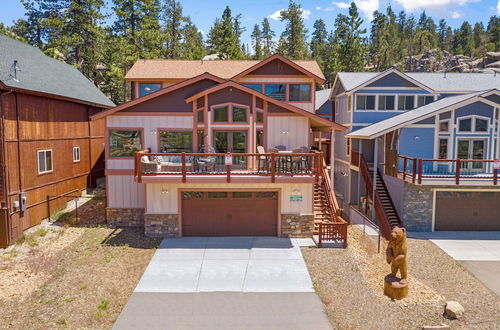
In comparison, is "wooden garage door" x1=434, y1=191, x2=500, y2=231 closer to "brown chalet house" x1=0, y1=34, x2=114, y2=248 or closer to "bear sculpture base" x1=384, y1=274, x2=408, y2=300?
"bear sculpture base" x1=384, y1=274, x2=408, y2=300

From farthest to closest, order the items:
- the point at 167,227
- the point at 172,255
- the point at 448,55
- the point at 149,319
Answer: the point at 448,55, the point at 167,227, the point at 172,255, the point at 149,319

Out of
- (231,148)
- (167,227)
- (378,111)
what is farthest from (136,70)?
(378,111)

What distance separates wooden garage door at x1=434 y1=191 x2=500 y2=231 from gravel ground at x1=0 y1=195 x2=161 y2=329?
1392 cm

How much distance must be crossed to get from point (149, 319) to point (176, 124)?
31.0ft

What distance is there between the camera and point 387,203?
19.0 meters

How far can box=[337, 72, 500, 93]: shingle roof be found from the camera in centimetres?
2377

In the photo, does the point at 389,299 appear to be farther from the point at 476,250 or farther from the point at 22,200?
the point at 22,200

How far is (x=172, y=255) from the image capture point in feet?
44.6

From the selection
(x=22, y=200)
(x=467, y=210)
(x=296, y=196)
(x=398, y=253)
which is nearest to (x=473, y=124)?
(x=467, y=210)

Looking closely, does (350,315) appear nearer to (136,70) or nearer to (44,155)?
Answer: (44,155)

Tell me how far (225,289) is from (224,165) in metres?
5.97

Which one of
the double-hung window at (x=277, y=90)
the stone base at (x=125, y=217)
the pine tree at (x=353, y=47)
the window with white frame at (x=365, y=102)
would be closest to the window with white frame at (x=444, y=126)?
the window with white frame at (x=365, y=102)

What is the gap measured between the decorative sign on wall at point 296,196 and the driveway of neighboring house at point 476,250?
19.9ft

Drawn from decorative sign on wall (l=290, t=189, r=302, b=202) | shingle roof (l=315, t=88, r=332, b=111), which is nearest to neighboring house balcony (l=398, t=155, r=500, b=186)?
decorative sign on wall (l=290, t=189, r=302, b=202)
